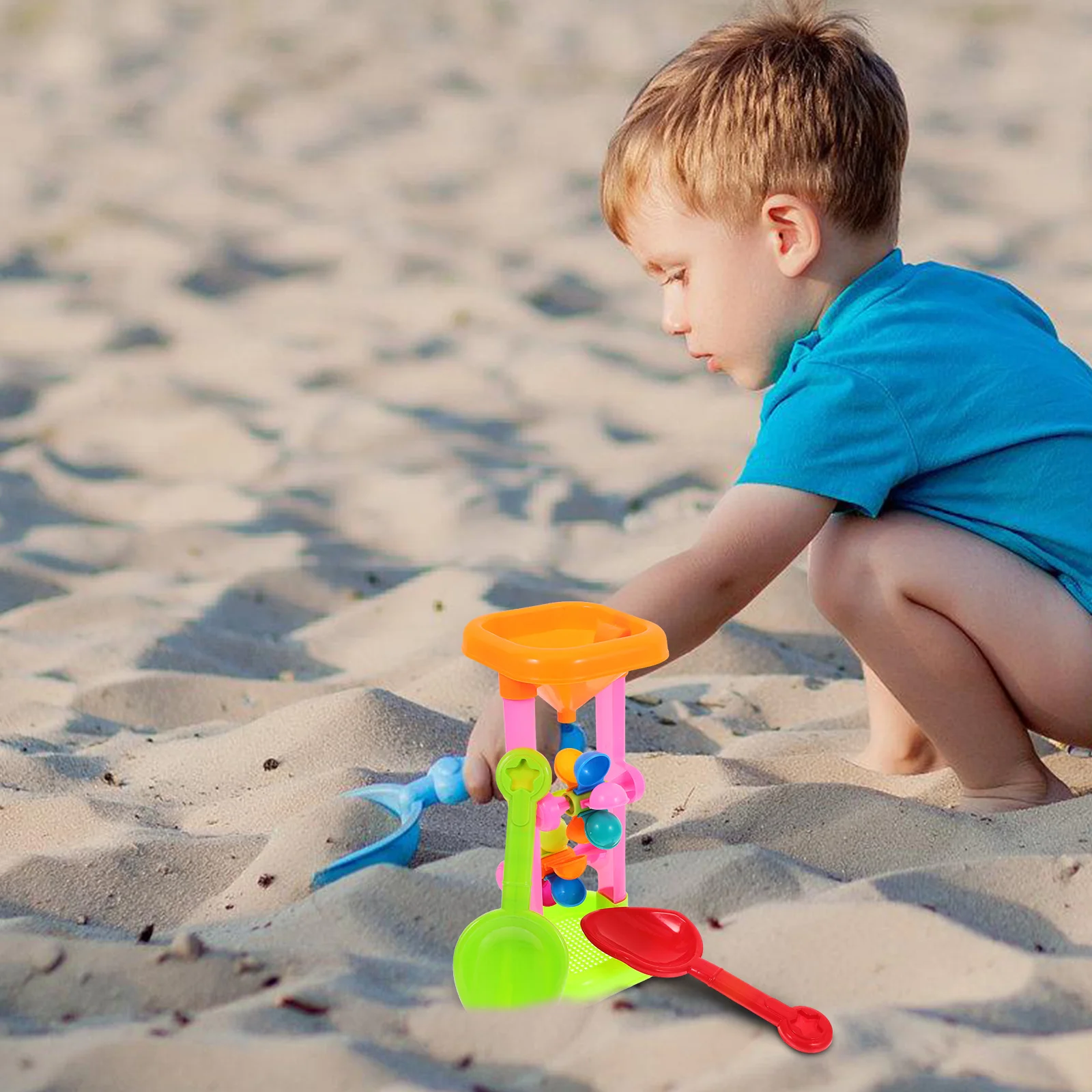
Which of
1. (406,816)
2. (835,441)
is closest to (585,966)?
(406,816)

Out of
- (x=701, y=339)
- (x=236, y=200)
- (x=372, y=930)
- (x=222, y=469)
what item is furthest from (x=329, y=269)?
(x=372, y=930)

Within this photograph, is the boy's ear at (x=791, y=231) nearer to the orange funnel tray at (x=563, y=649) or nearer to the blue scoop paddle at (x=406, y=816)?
the orange funnel tray at (x=563, y=649)

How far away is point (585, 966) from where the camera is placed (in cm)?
155

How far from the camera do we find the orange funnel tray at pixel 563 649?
1.46 meters

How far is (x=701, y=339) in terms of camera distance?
2.17 meters

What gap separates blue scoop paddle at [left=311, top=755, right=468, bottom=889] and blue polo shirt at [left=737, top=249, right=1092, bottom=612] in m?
0.52

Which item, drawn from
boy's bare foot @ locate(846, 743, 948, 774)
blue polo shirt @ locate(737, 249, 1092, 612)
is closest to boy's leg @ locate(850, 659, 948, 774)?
boy's bare foot @ locate(846, 743, 948, 774)

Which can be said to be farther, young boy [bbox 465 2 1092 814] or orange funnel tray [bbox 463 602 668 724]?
young boy [bbox 465 2 1092 814]

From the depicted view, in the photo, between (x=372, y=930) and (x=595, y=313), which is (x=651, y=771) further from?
(x=595, y=313)

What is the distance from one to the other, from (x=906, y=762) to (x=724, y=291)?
0.70 meters

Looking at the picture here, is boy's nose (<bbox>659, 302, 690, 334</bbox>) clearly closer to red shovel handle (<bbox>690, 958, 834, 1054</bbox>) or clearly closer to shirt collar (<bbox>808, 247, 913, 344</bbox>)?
shirt collar (<bbox>808, 247, 913, 344</bbox>)

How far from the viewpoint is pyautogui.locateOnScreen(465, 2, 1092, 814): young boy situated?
1958mm

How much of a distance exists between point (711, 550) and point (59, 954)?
32.1 inches

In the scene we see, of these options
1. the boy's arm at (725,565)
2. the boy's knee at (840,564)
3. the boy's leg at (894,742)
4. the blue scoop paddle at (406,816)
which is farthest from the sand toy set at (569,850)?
the boy's leg at (894,742)
